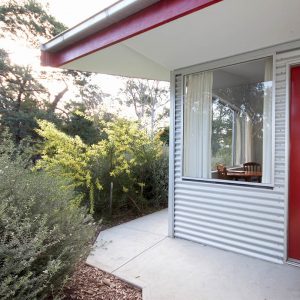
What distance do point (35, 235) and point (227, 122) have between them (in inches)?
107

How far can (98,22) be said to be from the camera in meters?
2.97

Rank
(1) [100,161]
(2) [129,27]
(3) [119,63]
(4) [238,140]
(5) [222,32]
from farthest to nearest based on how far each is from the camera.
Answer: (1) [100,161]
(3) [119,63]
(4) [238,140]
(5) [222,32]
(2) [129,27]

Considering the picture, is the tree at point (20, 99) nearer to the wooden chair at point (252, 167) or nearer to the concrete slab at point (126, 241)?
the concrete slab at point (126, 241)

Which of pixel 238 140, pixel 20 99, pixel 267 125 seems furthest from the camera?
pixel 20 99

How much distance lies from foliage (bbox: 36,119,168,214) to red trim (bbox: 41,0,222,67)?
1567 mm

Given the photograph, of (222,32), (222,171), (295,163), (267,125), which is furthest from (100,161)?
(295,163)

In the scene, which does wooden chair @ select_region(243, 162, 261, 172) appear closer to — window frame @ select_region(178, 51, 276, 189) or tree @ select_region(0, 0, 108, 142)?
window frame @ select_region(178, 51, 276, 189)

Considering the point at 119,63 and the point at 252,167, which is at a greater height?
the point at 119,63

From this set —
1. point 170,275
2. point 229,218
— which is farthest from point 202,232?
point 170,275

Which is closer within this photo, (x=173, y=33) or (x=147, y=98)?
(x=173, y=33)

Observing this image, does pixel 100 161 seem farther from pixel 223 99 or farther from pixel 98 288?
pixel 98 288

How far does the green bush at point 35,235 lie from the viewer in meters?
1.87

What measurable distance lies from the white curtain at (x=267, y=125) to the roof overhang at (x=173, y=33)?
30 centimetres

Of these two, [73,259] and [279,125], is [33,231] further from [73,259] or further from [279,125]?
[279,125]
